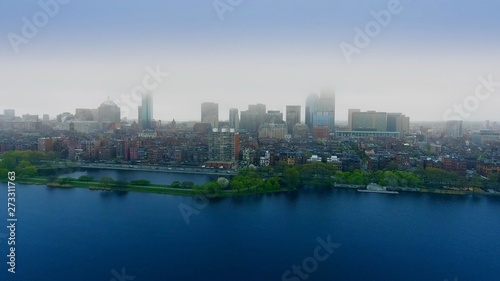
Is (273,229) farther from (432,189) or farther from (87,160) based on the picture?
(87,160)

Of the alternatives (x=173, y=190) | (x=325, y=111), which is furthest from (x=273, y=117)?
(x=173, y=190)

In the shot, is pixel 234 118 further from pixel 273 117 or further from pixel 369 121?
pixel 369 121

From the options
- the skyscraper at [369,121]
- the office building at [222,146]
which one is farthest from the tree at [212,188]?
the skyscraper at [369,121]

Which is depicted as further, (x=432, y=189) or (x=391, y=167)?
(x=391, y=167)

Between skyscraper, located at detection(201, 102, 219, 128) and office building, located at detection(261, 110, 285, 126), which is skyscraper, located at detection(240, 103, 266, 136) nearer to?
office building, located at detection(261, 110, 285, 126)

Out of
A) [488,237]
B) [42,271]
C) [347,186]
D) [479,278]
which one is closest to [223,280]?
[42,271]

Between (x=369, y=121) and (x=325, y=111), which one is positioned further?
(x=325, y=111)

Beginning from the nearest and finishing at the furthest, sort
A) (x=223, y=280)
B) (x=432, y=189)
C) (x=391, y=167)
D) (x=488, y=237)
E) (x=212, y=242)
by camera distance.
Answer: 1. (x=223, y=280)
2. (x=212, y=242)
3. (x=488, y=237)
4. (x=432, y=189)
5. (x=391, y=167)
